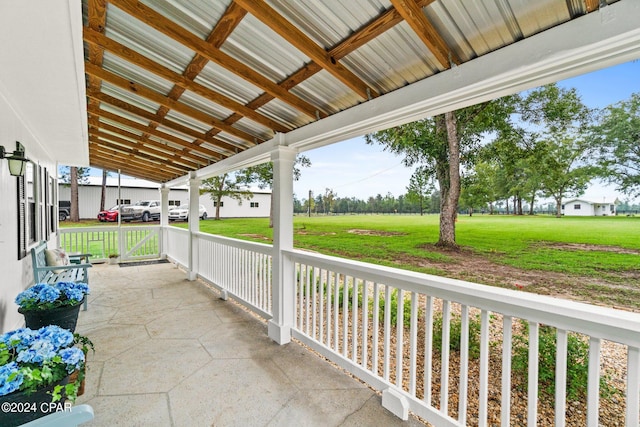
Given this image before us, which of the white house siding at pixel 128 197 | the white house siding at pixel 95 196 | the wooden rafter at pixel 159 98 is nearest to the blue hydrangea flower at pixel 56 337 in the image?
the wooden rafter at pixel 159 98

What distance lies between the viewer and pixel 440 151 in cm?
613

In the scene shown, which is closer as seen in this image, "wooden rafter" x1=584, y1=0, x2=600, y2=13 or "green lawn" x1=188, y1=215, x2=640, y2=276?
"wooden rafter" x1=584, y1=0, x2=600, y2=13

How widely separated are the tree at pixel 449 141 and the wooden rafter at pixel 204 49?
3871 millimetres

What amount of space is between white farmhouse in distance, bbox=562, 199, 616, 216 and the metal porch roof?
5460 millimetres

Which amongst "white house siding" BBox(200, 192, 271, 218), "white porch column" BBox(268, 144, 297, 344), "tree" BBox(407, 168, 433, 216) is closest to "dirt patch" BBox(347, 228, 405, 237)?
"tree" BBox(407, 168, 433, 216)

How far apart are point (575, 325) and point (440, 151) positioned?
5349 millimetres

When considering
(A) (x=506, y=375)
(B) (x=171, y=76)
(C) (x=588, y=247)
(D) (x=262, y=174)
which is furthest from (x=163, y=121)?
(D) (x=262, y=174)

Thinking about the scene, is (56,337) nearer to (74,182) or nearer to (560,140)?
(560,140)

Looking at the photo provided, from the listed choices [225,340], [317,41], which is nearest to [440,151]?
[317,41]

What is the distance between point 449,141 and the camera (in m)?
5.96


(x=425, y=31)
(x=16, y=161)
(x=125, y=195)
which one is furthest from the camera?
(x=125, y=195)

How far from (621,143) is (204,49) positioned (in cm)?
576

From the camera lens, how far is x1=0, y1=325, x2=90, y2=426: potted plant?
1.34m

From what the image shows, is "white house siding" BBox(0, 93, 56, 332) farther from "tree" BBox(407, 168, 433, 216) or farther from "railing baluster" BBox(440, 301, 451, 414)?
"tree" BBox(407, 168, 433, 216)
